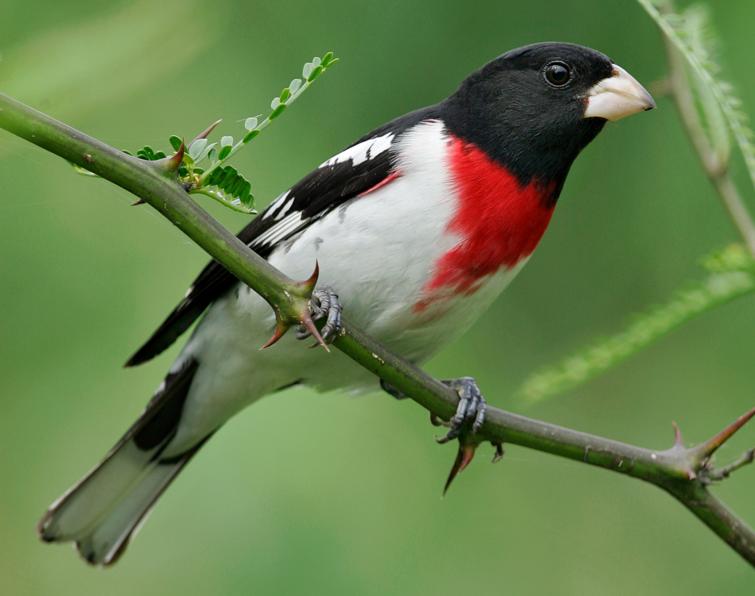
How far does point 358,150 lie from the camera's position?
3188 millimetres

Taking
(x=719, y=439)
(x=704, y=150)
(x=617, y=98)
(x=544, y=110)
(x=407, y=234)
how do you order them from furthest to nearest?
(x=544, y=110)
(x=617, y=98)
(x=407, y=234)
(x=704, y=150)
(x=719, y=439)

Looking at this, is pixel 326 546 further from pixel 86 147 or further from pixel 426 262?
pixel 86 147

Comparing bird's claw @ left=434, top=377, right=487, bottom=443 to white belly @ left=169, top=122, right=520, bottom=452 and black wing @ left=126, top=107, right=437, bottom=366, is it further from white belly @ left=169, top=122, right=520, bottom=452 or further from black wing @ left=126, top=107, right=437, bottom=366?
black wing @ left=126, top=107, right=437, bottom=366

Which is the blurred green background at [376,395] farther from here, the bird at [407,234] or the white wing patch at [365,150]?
the white wing patch at [365,150]

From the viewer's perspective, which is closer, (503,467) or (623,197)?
(623,197)

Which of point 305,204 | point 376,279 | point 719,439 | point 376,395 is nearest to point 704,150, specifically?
point 719,439

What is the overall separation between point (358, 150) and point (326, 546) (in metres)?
1.49

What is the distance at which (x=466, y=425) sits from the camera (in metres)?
2.54

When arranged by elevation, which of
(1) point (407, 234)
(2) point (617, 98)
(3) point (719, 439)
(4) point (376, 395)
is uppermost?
(1) point (407, 234)

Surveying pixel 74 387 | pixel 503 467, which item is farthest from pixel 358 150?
pixel 503 467

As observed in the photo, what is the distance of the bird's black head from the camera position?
309 centimetres

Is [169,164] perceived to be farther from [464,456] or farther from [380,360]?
[464,456]

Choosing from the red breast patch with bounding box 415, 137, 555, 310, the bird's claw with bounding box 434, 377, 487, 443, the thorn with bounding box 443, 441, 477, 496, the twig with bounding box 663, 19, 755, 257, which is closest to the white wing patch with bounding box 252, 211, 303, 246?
the red breast patch with bounding box 415, 137, 555, 310

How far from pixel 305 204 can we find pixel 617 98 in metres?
0.92
